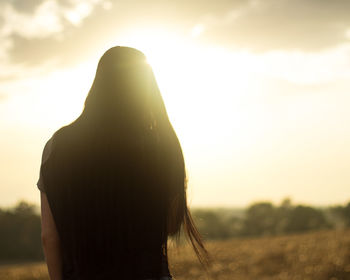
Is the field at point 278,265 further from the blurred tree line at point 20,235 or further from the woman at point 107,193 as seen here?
the blurred tree line at point 20,235

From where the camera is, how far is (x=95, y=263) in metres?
2.28

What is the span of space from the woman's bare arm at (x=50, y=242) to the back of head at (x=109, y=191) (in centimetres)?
6

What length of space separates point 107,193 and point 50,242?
0.42 m

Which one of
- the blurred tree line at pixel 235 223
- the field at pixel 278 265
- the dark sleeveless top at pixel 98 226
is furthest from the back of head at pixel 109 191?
the blurred tree line at pixel 235 223

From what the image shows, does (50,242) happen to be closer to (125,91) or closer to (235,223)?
(125,91)

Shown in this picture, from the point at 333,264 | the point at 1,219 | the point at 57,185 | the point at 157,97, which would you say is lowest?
the point at 333,264

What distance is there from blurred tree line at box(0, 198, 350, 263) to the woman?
A: 4312cm

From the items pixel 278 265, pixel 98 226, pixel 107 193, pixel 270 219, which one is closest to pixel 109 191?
pixel 107 193

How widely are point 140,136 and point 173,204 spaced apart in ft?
1.61

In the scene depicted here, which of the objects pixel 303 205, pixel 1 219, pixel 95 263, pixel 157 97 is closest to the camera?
pixel 95 263

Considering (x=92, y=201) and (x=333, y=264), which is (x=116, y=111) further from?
(x=333, y=264)

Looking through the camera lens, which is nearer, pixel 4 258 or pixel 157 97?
pixel 157 97

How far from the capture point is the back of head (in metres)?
2.29

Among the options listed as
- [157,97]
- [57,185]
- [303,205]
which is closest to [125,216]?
[57,185]
